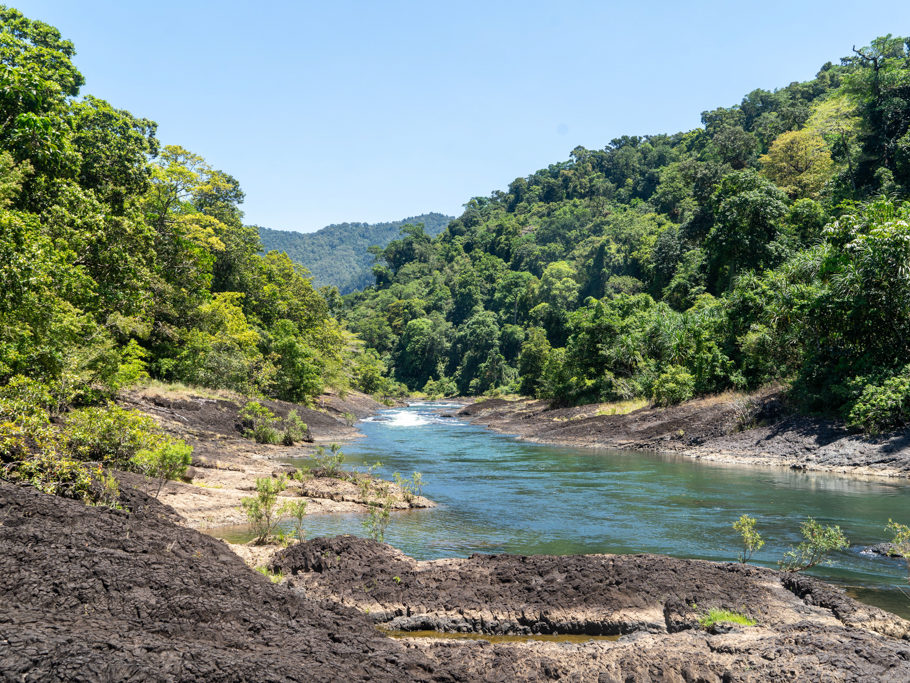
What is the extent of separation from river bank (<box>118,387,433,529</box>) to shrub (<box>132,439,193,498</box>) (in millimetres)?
349

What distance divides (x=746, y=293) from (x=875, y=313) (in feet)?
36.4

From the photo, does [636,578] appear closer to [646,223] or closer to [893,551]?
[893,551]

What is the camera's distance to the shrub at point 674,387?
41.5 meters

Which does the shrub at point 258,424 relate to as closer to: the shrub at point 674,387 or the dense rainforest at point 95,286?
the dense rainforest at point 95,286

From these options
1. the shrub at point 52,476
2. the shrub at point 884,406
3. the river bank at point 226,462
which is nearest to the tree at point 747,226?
the shrub at point 884,406

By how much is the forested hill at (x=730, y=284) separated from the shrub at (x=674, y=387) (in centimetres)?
13

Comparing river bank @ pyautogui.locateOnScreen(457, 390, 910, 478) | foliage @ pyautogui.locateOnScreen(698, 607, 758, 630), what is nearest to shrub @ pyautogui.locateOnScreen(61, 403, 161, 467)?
foliage @ pyautogui.locateOnScreen(698, 607, 758, 630)

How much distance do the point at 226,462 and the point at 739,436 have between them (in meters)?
25.1

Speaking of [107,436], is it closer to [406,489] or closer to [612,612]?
[406,489]

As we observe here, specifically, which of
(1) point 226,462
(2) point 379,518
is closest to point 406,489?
(2) point 379,518

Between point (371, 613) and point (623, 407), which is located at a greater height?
point (371, 613)

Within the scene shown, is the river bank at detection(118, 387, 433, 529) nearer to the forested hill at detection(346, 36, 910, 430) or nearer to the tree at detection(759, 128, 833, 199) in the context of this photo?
the forested hill at detection(346, 36, 910, 430)

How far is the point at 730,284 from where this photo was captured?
173 feet

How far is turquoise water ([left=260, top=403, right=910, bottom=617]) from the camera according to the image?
13711 millimetres
